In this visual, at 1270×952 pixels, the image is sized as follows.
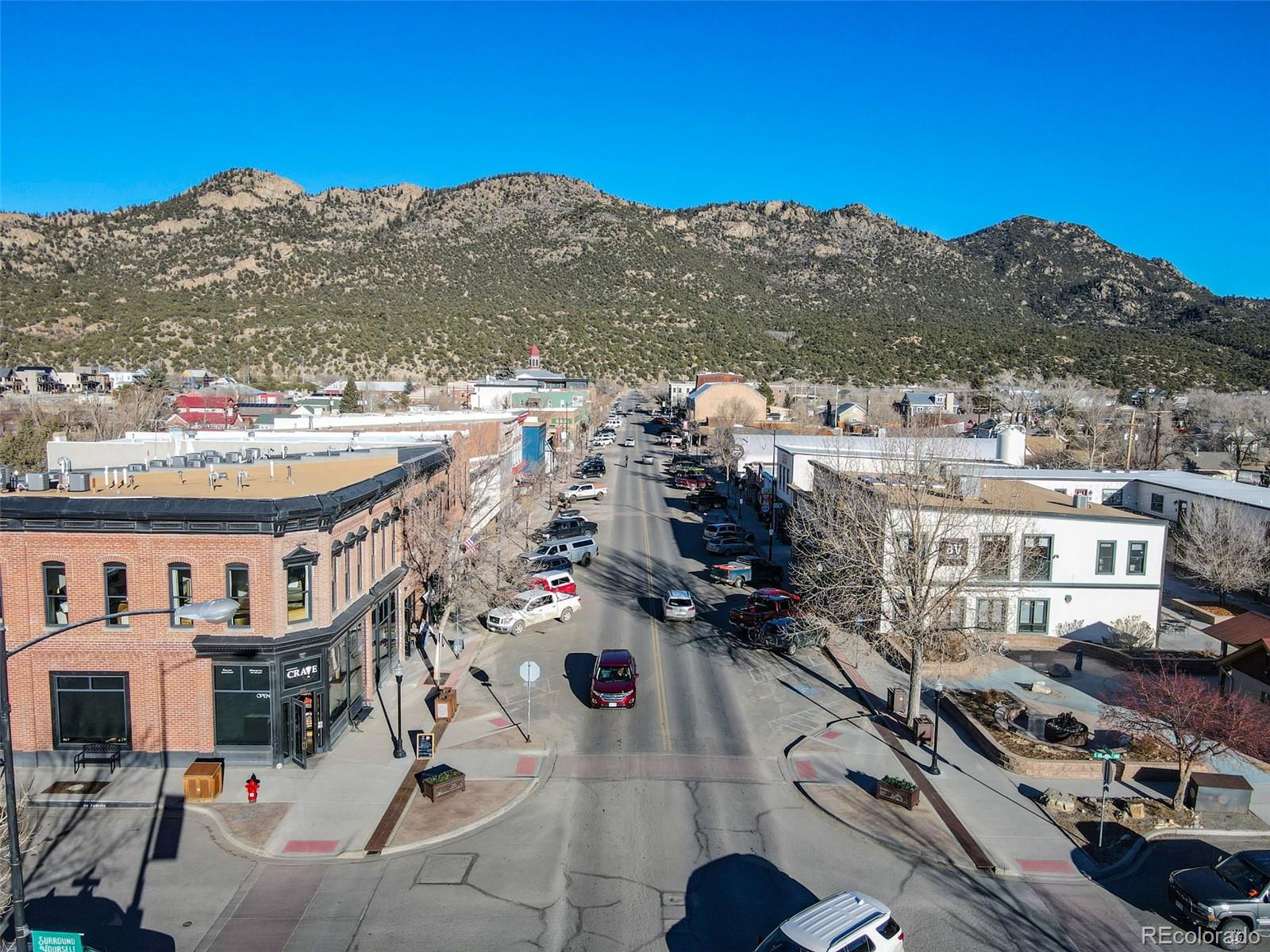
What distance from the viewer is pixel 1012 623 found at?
3212cm

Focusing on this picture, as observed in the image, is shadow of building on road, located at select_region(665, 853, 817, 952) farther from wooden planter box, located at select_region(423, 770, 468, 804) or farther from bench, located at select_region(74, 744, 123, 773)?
bench, located at select_region(74, 744, 123, 773)

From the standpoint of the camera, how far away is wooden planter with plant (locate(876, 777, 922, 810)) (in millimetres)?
18656

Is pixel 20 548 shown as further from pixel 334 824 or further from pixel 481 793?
pixel 481 793

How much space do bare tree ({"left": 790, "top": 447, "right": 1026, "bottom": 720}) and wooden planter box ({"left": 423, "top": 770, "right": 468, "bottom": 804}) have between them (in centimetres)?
1245

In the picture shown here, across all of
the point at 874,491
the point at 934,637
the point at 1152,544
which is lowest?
the point at 934,637

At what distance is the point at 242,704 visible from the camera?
65.4ft

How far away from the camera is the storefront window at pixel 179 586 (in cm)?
1967

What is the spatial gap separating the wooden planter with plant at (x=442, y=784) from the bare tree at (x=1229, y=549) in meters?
33.4

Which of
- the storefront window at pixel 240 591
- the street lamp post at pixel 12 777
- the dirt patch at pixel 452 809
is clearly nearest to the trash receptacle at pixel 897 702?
the dirt patch at pixel 452 809

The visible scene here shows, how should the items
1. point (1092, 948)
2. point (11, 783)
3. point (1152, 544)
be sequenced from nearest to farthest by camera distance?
1. point (11, 783)
2. point (1092, 948)
3. point (1152, 544)

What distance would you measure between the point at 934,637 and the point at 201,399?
60140 mm

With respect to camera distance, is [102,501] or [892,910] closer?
[892,910]

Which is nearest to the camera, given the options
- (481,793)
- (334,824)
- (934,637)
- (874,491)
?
(334,824)

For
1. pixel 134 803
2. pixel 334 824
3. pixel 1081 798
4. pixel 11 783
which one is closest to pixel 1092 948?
pixel 1081 798
